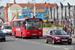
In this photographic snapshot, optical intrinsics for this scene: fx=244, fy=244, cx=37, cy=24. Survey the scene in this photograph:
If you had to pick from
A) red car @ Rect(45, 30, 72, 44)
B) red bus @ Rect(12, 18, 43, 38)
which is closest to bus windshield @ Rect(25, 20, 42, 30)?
red bus @ Rect(12, 18, 43, 38)

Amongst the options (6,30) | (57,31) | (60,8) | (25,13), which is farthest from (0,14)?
(57,31)

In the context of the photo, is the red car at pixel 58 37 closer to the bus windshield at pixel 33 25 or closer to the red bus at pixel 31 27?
the red bus at pixel 31 27

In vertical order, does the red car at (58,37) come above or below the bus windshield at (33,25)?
below

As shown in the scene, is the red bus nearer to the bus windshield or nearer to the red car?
the bus windshield

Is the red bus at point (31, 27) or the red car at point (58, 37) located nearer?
the red car at point (58, 37)

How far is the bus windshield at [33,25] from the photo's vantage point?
97.7ft

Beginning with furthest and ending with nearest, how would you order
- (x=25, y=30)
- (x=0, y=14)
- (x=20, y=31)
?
(x=0, y=14) → (x=20, y=31) → (x=25, y=30)

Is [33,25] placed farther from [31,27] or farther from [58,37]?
[58,37]

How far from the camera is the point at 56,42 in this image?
63.4ft

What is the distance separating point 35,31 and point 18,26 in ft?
12.4

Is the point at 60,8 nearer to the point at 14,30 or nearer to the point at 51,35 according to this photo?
the point at 14,30

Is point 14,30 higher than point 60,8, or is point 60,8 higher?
point 60,8

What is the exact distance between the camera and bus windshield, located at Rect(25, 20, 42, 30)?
29781 mm

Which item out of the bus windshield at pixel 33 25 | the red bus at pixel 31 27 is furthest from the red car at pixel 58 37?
the bus windshield at pixel 33 25
